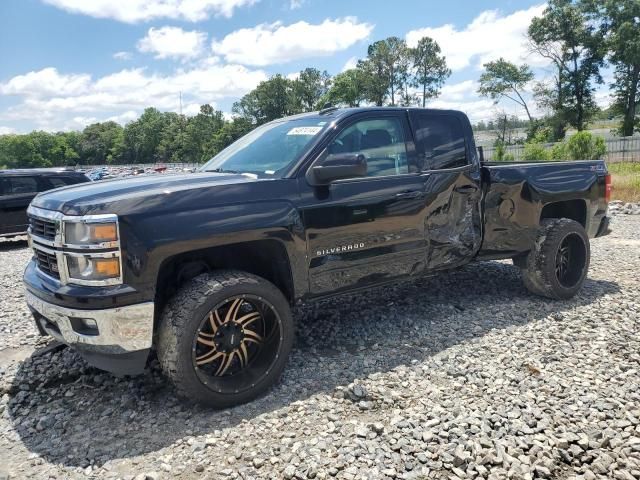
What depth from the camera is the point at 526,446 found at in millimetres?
2725

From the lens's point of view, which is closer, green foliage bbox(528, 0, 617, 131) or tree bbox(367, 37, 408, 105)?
green foliage bbox(528, 0, 617, 131)

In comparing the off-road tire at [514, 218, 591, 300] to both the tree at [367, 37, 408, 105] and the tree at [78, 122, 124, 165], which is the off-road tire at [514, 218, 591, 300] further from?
the tree at [78, 122, 124, 165]

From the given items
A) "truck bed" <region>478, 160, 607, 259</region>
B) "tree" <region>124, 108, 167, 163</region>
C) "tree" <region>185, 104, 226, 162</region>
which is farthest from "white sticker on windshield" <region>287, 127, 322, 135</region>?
"tree" <region>124, 108, 167, 163</region>

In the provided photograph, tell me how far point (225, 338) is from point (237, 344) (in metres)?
0.10

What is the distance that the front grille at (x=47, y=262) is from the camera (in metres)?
3.09

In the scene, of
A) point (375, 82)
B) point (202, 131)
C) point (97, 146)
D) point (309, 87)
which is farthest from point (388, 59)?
point (97, 146)

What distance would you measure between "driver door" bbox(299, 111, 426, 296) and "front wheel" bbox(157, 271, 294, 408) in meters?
0.43

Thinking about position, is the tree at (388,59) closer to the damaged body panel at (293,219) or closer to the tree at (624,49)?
the tree at (624,49)

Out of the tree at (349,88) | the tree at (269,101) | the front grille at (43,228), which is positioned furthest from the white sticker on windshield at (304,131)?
the tree at (269,101)

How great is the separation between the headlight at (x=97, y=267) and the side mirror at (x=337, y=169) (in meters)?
1.40

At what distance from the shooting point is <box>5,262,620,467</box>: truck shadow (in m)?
3.01

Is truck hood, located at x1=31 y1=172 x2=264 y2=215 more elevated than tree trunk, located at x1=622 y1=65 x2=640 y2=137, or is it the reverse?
tree trunk, located at x1=622 y1=65 x2=640 y2=137

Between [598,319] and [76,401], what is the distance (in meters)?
4.39

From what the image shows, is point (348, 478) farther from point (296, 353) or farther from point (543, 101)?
point (543, 101)
